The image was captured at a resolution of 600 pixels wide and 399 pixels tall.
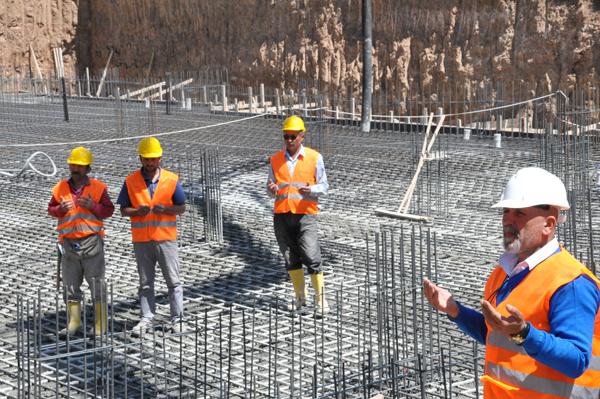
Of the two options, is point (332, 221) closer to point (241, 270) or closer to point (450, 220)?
point (450, 220)

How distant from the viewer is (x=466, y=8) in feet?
66.7

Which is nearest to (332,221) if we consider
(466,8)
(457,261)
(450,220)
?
(450,220)

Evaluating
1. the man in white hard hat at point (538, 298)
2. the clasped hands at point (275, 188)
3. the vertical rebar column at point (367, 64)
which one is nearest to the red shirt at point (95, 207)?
the clasped hands at point (275, 188)

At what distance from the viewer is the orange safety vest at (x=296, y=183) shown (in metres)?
7.57

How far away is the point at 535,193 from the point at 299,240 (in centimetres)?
429

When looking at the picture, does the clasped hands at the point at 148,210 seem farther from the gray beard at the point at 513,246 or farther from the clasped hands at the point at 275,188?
the gray beard at the point at 513,246

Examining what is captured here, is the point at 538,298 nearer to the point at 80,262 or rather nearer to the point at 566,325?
the point at 566,325

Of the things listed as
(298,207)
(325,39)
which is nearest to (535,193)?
(298,207)

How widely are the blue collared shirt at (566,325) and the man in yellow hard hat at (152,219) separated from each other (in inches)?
159

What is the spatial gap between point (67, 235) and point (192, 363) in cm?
127

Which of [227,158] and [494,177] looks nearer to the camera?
→ [494,177]

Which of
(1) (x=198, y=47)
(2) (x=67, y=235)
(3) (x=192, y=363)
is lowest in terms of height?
(3) (x=192, y=363)

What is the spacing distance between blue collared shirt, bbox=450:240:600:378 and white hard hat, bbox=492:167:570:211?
0.44 ft

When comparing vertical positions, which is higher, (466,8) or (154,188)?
(466,8)
